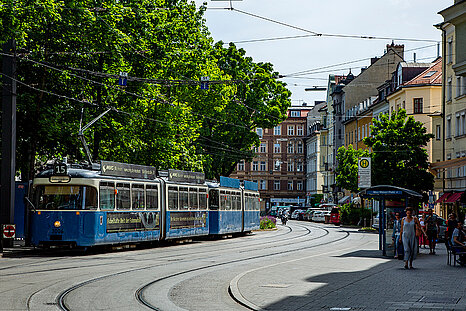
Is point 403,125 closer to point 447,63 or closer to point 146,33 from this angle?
point 447,63

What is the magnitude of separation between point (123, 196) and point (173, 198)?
4.87m

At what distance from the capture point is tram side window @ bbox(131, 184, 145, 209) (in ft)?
93.4

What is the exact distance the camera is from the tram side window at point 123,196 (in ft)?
89.9

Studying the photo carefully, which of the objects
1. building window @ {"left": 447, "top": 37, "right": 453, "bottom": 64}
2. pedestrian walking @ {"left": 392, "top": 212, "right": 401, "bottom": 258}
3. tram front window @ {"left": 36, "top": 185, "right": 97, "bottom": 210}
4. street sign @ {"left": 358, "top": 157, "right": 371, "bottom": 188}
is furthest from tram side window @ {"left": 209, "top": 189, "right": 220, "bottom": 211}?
building window @ {"left": 447, "top": 37, "right": 453, "bottom": 64}

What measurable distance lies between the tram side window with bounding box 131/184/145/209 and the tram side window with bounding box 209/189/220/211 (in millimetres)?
8658

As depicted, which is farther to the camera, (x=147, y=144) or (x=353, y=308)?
(x=147, y=144)

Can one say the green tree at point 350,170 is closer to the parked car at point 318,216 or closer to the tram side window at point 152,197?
the parked car at point 318,216

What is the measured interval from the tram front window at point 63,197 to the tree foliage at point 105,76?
450 centimetres

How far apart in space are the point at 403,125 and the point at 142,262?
120 ft

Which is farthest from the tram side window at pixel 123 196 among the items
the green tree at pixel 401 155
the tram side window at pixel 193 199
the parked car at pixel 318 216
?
the parked car at pixel 318 216

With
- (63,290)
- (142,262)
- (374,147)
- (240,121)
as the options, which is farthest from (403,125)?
(63,290)

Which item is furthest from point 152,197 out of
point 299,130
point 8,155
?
point 299,130

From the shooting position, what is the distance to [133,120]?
1471 inches

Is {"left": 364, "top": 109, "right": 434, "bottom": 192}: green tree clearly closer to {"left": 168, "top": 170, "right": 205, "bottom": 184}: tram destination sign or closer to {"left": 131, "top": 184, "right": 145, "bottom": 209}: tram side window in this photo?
{"left": 168, "top": 170, "right": 205, "bottom": 184}: tram destination sign
